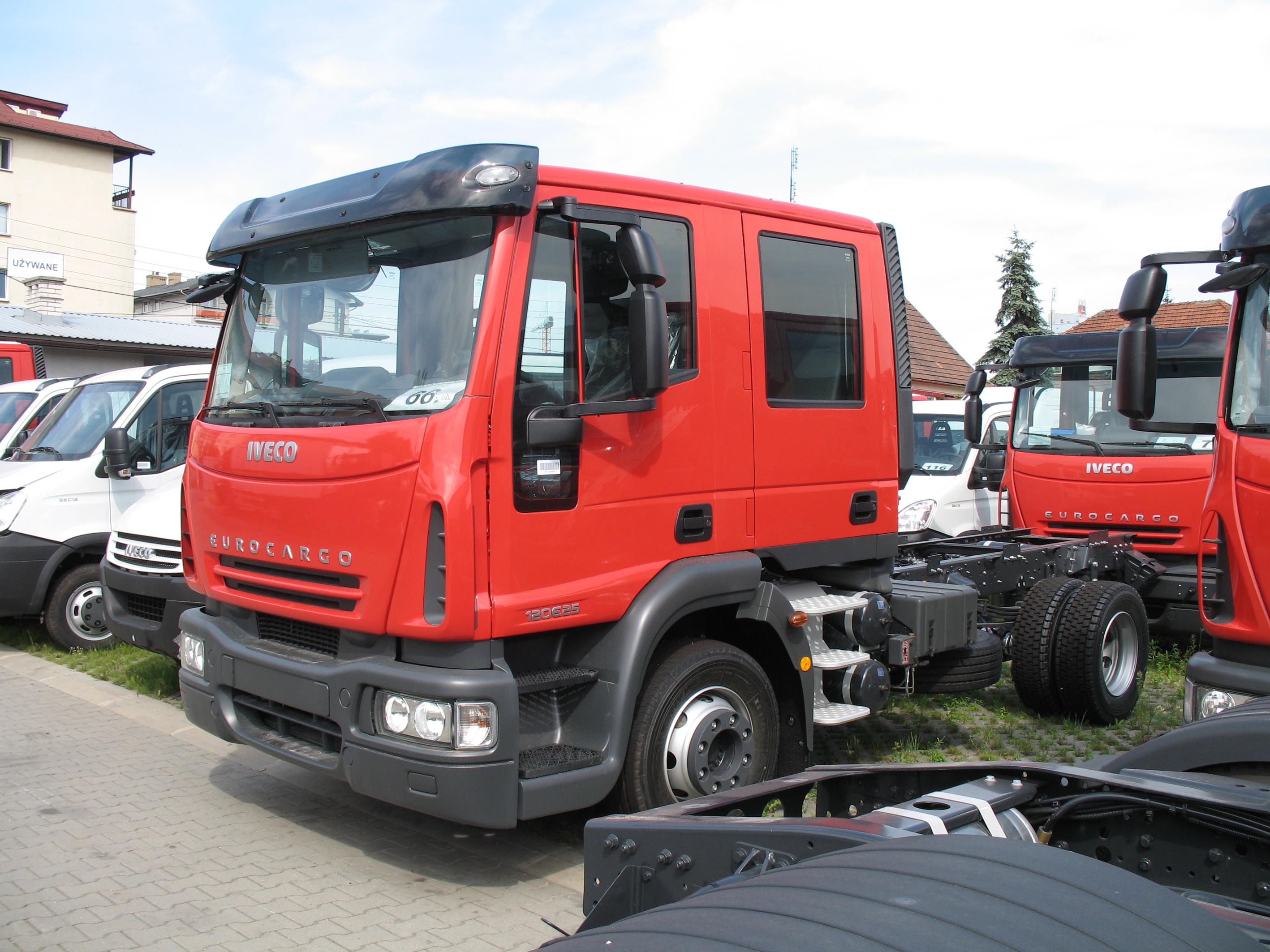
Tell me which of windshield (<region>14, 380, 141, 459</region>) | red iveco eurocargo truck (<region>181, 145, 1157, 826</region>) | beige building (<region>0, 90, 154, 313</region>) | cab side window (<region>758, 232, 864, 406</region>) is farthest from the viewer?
beige building (<region>0, 90, 154, 313</region>)

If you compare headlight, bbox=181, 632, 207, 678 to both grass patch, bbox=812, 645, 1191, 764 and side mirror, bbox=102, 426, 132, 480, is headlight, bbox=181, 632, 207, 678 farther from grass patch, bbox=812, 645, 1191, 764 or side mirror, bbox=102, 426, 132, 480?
side mirror, bbox=102, 426, 132, 480

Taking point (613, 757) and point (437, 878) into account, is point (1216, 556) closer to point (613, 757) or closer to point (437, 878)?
point (613, 757)

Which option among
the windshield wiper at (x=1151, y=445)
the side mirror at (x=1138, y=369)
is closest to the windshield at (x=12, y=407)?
the windshield wiper at (x=1151, y=445)

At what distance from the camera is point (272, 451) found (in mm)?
4516

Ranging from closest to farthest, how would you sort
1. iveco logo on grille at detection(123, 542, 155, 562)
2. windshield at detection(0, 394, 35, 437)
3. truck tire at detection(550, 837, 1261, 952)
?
1. truck tire at detection(550, 837, 1261, 952)
2. iveco logo on grille at detection(123, 542, 155, 562)
3. windshield at detection(0, 394, 35, 437)

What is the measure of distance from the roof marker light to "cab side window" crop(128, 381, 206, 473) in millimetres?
5577

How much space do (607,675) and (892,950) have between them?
299cm

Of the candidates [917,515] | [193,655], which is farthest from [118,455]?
[917,515]

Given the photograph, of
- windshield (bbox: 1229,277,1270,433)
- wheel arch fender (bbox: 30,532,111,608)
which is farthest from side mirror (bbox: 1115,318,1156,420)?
wheel arch fender (bbox: 30,532,111,608)

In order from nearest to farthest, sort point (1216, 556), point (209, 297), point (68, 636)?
point (1216, 556), point (209, 297), point (68, 636)

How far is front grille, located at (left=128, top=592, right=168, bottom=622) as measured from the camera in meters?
7.10

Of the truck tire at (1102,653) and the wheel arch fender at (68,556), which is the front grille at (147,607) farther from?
the truck tire at (1102,653)

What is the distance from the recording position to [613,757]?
13.7 feet

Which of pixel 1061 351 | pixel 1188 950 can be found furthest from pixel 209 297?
pixel 1061 351
